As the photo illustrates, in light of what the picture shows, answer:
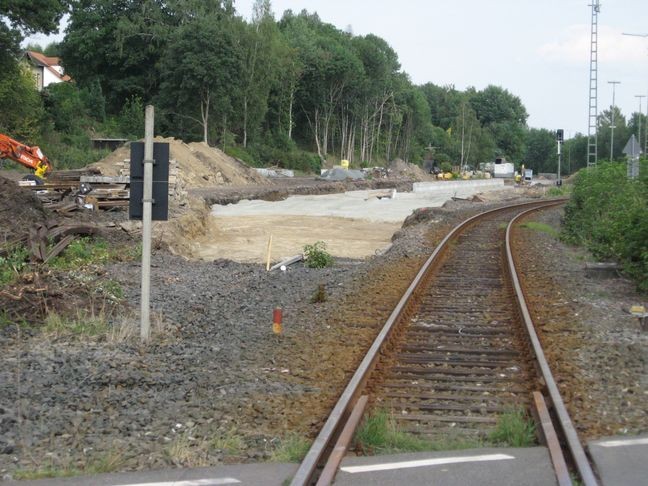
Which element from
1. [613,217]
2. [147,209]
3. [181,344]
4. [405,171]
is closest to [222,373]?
[181,344]

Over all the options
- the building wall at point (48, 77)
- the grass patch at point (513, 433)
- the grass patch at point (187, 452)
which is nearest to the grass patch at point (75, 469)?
the grass patch at point (187, 452)

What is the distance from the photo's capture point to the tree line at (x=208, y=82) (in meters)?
61.7

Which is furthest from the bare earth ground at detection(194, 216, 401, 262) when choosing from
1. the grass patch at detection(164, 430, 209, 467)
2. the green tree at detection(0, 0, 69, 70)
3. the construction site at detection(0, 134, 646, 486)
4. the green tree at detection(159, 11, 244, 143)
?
the green tree at detection(159, 11, 244, 143)

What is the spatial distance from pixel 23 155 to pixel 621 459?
3516cm

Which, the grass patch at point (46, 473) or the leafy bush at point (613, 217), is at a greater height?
the leafy bush at point (613, 217)

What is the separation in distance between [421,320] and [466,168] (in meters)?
137

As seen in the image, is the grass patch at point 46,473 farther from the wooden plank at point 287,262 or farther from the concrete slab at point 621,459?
the wooden plank at point 287,262

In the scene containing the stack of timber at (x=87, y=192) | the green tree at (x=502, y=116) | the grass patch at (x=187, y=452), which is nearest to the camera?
the grass patch at (x=187, y=452)

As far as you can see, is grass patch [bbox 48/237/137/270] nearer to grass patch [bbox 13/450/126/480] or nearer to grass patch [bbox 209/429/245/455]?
grass patch [bbox 209/429/245/455]

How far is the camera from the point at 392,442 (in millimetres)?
6574

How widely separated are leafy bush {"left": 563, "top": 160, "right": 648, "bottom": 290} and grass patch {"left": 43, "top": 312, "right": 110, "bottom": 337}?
8314 millimetres

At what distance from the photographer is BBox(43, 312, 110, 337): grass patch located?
10516 millimetres

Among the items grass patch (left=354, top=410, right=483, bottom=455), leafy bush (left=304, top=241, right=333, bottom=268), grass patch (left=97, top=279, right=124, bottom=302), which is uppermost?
leafy bush (left=304, top=241, right=333, bottom=268)

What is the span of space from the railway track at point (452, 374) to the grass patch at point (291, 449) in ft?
0.49
